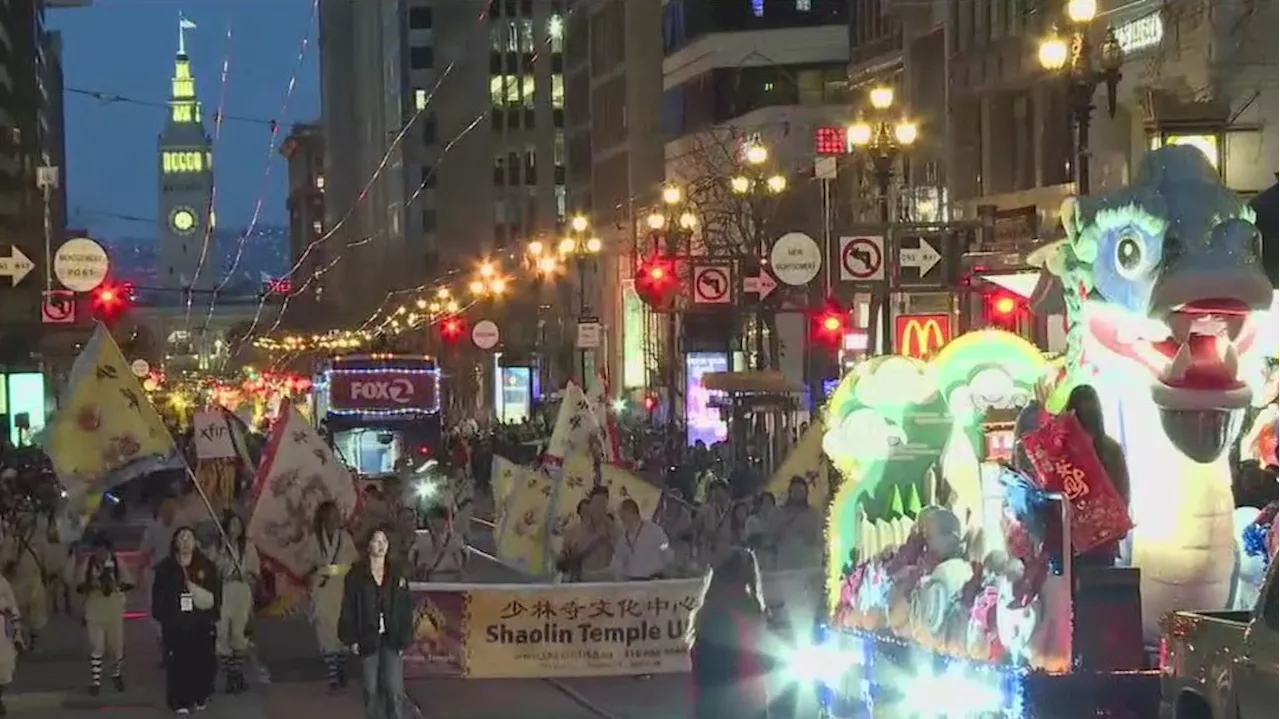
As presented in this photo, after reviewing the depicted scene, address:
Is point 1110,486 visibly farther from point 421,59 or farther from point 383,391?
point 421,59

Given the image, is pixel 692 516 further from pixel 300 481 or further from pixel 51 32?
pixel 51 32

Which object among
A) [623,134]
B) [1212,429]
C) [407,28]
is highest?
[407,28]

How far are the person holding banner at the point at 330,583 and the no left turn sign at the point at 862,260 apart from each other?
12605 millimetres

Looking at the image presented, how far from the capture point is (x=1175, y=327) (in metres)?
12.9

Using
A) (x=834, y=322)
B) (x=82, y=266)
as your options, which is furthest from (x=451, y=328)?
(x=82, y=266)

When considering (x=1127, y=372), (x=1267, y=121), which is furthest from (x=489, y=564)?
(x=1127, y=372)

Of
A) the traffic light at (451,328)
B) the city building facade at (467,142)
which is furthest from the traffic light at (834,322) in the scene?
the city building facade at (467,142)

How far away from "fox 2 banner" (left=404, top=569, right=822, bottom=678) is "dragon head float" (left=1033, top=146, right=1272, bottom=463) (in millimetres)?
6964

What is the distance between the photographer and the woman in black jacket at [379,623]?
16344 mm

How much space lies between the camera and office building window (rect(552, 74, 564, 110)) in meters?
149

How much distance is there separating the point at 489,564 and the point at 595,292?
2334 inches

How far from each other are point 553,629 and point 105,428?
220 inches

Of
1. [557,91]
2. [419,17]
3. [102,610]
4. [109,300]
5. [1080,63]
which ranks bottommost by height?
[102,610]

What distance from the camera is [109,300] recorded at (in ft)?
119
